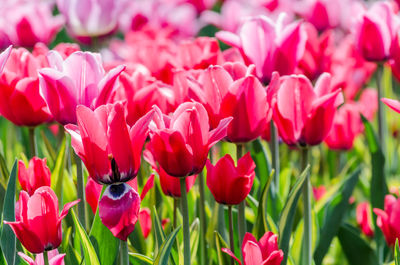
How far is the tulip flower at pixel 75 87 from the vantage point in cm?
137

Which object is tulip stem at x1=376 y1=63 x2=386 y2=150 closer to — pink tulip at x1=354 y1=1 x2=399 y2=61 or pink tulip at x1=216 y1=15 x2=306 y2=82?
pink tulip at x1=354 y1=1 x2=399 y2=61

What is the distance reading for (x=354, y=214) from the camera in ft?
8.86

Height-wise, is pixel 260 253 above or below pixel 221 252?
above

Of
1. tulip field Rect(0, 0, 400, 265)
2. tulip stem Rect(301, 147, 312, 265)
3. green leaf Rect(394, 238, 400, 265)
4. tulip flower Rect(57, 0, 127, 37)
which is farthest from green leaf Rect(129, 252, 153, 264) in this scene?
tulip flower Rect(57, 0, 127, 37)

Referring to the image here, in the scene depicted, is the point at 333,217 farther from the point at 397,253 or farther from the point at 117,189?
the point at 117,189

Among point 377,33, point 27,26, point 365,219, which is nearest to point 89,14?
point 27,26

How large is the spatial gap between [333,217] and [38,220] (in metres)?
0.93

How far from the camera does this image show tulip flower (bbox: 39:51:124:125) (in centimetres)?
137

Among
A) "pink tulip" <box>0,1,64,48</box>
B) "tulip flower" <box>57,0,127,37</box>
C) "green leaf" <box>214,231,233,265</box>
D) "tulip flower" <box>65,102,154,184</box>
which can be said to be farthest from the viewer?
"pink tulip" <box>0,1,64,48</box>

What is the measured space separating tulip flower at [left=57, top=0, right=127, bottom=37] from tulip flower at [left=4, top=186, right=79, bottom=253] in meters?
1.66

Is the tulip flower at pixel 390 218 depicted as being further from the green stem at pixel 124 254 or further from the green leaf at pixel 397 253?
the green stem at pixel 124 254

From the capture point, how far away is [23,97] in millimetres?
1656

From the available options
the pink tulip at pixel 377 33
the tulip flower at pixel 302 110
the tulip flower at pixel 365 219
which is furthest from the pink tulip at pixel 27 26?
the tulip flower at pixel 302 110

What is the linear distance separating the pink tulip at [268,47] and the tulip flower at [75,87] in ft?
1.64
